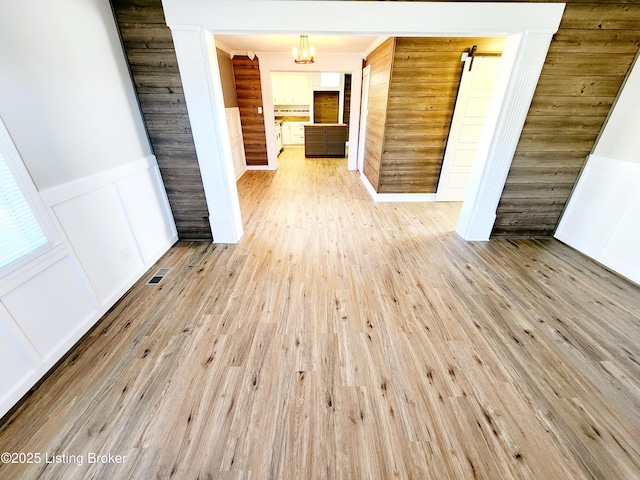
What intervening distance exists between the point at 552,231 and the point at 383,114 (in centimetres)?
266

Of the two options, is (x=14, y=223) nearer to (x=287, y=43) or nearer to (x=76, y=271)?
(x=76, y=271)

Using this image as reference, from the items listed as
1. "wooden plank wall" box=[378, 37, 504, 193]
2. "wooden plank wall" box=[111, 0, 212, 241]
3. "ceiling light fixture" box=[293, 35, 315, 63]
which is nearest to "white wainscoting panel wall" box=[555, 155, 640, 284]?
"wooden plank wall" box=[378, 37, 504, 193]

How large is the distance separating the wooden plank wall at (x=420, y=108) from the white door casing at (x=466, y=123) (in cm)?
9

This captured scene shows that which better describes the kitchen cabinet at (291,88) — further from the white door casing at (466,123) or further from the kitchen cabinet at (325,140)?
the white door casing at (466,123)

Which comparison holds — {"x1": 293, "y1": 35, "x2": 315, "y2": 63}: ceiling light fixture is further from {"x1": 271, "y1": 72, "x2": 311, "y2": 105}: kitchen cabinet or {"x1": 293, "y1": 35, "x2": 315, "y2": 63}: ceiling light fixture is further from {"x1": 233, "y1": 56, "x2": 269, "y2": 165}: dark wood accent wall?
{"x1": 271, "y1": 72, "x2": 311, "y2": 105}: kitchen cabinet

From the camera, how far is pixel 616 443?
125 centimetres

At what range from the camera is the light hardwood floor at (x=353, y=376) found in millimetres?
1207

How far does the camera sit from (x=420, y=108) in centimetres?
370

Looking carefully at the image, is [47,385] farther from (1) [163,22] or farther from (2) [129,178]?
(1) [163,22]

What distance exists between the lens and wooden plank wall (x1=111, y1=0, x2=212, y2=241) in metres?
2.17

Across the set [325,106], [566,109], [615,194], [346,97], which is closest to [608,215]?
[615,194]

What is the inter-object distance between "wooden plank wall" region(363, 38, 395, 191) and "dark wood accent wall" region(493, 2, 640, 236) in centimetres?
177

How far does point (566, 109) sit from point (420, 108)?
162cm

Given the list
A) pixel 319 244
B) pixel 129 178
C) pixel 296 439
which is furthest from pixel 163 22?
pixel 296 439
